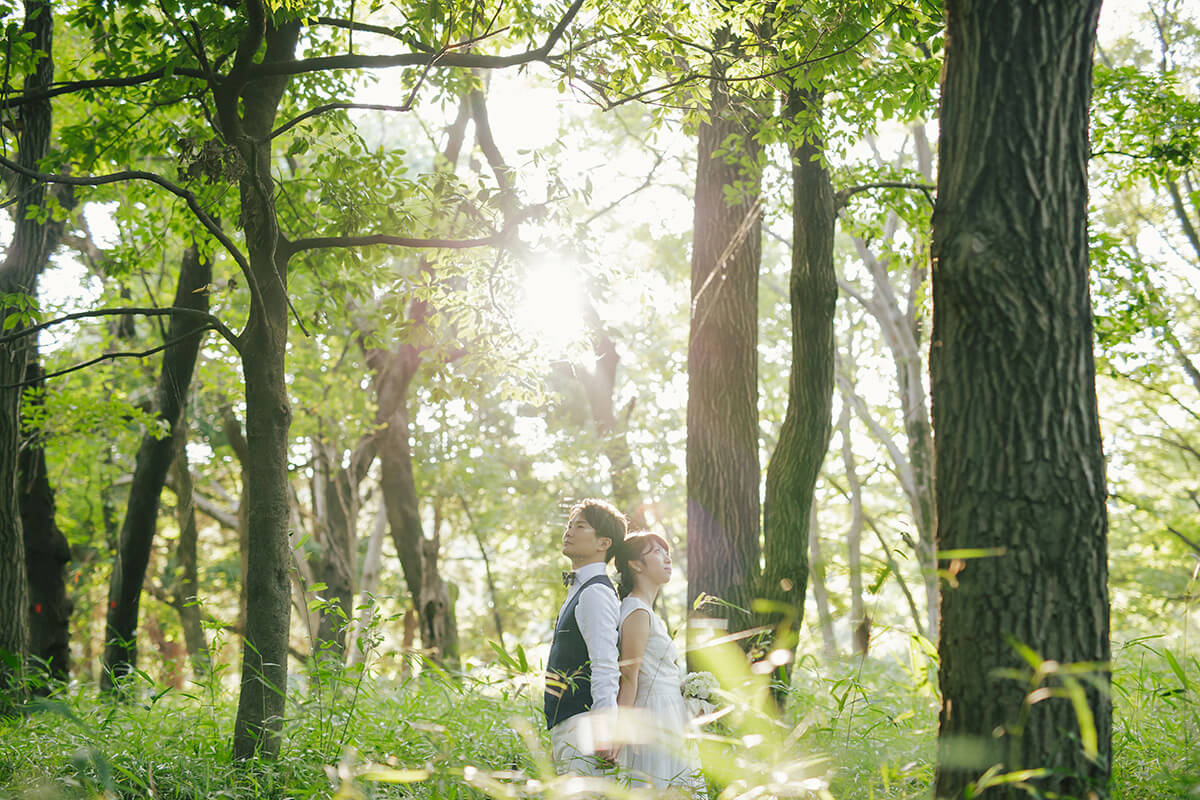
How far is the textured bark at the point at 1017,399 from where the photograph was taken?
93.6 inches

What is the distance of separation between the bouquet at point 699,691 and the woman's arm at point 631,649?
25 cm

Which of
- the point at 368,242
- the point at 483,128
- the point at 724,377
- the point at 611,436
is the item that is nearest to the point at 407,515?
the point at 611,436

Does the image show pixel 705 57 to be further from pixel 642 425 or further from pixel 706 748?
pixel 642 425

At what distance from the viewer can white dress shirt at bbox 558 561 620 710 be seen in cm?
375

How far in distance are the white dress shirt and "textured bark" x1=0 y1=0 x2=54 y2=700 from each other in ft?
14.9

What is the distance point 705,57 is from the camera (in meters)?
5.30

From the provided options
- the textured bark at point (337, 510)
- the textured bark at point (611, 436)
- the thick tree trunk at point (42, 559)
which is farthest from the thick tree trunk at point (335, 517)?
the thick tree trunk at point (42, 559)

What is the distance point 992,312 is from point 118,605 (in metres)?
8.76

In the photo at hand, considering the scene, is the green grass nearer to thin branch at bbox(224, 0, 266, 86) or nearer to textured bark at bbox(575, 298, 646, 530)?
thin branch at bbox(224, 0, 266, 86)

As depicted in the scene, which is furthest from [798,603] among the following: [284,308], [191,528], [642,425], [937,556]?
[642,425]

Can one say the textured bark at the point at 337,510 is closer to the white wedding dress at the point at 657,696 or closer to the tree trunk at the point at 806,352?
the tree trunk at the point at 806,352

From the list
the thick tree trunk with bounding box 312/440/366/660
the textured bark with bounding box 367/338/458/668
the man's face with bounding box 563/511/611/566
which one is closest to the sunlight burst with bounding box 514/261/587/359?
the man's face with bounding box 563/511/611/566

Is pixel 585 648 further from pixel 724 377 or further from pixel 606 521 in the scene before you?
pixel 724 377

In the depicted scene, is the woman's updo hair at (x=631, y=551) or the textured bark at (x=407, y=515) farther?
the textured bark at (x=407, y=515)
